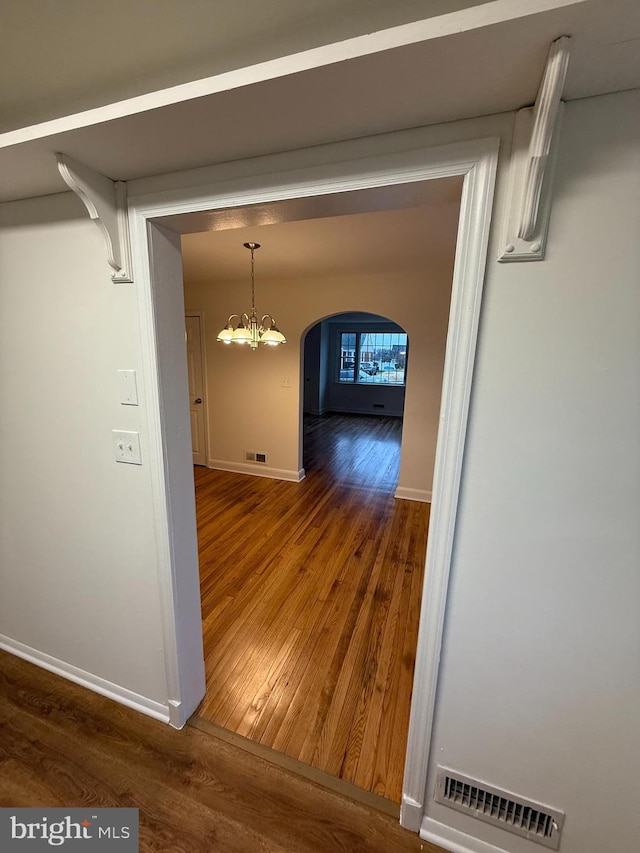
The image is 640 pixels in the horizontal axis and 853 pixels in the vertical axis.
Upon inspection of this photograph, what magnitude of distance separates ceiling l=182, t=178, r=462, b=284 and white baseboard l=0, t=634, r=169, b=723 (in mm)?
2014

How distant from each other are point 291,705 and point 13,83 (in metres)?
2.46

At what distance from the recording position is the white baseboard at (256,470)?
425cm

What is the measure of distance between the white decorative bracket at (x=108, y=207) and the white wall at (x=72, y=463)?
0.08m

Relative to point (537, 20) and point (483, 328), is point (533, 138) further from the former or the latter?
point (483, 328)

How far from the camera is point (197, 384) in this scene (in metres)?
4.46

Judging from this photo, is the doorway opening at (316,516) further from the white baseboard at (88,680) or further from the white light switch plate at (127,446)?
the white light switch plate at (127,446)

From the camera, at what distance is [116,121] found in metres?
0.78

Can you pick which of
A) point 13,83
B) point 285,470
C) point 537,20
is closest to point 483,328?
point 537,20

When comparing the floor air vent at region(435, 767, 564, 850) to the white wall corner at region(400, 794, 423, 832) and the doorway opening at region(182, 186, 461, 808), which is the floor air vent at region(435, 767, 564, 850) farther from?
the doorway opening at region(182, 186, 461, 808)

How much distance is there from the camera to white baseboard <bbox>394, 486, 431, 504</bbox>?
3.71 meters

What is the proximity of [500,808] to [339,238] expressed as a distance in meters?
2.89

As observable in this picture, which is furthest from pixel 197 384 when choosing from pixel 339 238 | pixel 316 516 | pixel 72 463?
pixel 72 463

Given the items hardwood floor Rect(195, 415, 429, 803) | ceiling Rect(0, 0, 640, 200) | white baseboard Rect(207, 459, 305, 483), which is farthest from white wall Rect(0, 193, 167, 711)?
white baseboard Rect(207, 459, 305, 483)

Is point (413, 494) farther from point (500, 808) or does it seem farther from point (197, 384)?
point (197, 384)
